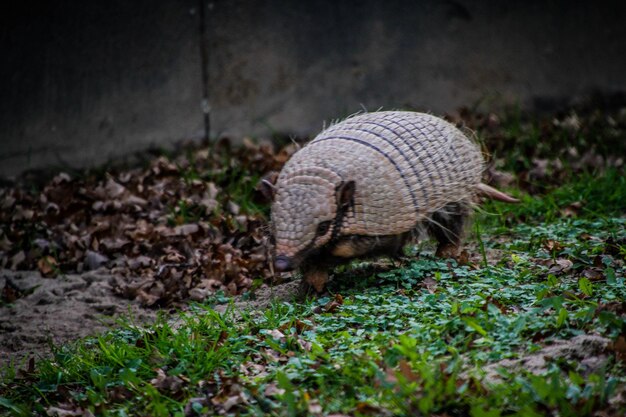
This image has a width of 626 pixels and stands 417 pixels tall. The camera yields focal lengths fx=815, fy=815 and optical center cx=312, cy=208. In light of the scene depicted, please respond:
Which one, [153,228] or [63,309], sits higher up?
[153,228]

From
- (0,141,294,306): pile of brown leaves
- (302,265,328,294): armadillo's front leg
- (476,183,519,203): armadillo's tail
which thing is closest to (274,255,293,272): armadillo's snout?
(302,265,328,294): armadillo's front leg

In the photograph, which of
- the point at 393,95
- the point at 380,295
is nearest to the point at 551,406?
the point at 380,295

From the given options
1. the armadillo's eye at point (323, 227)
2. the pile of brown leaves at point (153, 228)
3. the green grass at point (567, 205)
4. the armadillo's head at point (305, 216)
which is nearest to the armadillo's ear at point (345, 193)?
the armadillo's head at point (305, 216)

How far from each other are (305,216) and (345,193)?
251 mm

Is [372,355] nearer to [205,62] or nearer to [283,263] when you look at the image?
[283,263]

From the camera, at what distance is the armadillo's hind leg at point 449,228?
5.01 m

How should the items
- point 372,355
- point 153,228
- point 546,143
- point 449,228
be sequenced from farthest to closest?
point 546,143 < point 153,228 < point 449,228 < point 372,355

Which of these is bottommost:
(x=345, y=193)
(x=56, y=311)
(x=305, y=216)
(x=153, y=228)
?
(x=56, y=311)

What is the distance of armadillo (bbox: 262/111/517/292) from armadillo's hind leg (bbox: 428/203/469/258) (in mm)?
11

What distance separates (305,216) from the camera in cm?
430

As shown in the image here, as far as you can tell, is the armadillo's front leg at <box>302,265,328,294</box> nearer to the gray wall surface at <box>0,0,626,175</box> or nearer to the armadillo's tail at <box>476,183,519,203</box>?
the armadillo's tail at <box>476,183,519,203</box>

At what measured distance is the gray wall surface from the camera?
748cm

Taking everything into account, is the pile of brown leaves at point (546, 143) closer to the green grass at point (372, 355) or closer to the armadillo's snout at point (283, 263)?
the green grass at point (372, 355)

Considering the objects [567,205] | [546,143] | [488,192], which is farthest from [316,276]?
[546,143]
